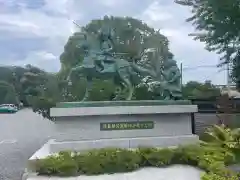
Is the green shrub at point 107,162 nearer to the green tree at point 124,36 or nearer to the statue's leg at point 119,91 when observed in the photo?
the statue's leg at point 119,91

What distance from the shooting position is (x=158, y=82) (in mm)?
12234

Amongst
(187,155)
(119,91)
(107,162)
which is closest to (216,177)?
(187,155)

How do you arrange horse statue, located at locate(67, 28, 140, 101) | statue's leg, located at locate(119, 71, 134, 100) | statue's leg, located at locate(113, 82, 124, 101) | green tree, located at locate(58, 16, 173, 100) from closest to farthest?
horse statue, located at locate(67, 28, 140, 101) → statue's leg, located at locate(119, 71, 134, 100) → statue's leg, located at locate(113, 82, 124, 101) → green tree, located at locate(58, 16, 173, 100)

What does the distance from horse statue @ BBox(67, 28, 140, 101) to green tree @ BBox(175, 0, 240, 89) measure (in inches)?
145

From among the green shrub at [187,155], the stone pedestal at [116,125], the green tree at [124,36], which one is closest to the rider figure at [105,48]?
the stone pedestal at [116,125]

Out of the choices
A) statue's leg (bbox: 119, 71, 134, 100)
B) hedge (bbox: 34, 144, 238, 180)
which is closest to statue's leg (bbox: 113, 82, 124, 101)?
statue's leg (bbox: 119, 71, 134, 100)

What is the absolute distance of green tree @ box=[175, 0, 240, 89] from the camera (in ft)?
41.9

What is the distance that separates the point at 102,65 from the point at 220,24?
5203 millimetres

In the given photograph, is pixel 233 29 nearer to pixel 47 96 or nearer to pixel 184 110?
pixel 184 110

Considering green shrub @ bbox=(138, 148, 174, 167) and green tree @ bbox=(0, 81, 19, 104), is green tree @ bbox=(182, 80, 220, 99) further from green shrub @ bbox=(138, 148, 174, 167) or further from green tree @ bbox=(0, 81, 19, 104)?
green tree @ bbox=(0, 81, 19, 104)

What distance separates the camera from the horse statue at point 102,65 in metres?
11.7

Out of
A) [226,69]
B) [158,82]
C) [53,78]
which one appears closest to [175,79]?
[158,82]

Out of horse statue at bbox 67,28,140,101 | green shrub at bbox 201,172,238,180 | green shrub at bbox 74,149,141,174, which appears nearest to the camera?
green shrub at bbox 201,172,238,180

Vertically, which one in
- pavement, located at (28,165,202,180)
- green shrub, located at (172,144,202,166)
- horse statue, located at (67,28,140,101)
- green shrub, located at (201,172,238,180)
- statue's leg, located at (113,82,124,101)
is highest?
horse statue, located at (67,28,140,101)
